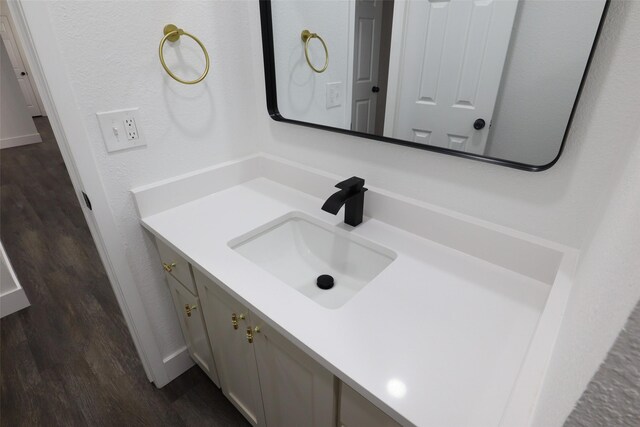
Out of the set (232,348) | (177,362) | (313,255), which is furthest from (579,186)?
(177,362)

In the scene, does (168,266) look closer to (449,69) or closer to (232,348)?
(232,348)

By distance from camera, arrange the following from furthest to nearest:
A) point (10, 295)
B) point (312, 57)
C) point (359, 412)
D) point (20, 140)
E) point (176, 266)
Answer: point (20, 140)
point (10, 295)
point (312, 57)
point (176, 266)
point (359, 412)

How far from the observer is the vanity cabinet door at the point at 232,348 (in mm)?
918

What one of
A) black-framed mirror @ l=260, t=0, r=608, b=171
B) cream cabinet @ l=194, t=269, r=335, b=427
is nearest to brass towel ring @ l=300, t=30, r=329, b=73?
black-framed mirror @ l=260, t=0, r=608, b=171

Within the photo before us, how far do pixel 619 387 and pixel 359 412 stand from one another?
0.52 metres

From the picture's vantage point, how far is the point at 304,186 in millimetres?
1243

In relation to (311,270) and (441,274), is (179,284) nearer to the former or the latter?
(311,270)

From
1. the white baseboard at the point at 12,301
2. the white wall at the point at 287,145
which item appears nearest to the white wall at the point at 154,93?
the white wall at the point at 287,145

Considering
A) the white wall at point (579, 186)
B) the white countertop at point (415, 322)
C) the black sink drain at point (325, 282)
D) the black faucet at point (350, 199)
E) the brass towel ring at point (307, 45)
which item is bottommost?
the black sink drain at point (325, 282)

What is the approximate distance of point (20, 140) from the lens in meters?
4.86

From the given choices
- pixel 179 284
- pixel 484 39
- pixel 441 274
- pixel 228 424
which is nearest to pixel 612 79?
pixel 484 39

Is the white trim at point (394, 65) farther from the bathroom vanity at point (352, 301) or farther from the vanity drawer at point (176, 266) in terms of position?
the vanity drawer at point (176, 266)

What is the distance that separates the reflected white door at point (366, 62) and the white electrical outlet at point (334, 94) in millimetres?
82

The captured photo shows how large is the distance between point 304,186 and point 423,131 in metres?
0.50
